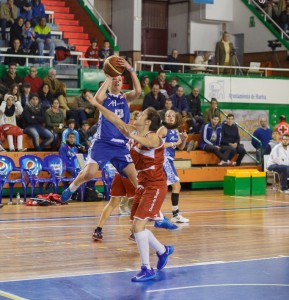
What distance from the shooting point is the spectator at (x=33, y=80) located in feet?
60.0

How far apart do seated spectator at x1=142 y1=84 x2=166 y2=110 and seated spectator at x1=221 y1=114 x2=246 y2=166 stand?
165 cm

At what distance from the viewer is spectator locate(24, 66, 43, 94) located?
18.3 m

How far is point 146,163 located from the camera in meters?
8.08

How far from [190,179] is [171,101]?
1.92 m

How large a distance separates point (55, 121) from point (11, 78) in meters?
1.53

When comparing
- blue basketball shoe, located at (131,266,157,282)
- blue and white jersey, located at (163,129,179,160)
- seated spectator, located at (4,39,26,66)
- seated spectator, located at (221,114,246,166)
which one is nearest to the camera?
blue basketball shoe, located at (131,266,157,282)

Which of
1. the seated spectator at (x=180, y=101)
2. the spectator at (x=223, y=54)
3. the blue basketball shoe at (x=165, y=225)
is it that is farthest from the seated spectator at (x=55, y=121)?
the spectator at (x=223, y=54)

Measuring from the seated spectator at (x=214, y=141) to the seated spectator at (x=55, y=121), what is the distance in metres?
3.81

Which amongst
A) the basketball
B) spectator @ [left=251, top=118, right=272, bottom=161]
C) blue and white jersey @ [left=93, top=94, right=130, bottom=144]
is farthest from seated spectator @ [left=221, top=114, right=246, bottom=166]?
the basketball

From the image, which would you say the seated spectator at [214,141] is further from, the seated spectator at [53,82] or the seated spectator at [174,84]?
the seated spectator at [53,82]

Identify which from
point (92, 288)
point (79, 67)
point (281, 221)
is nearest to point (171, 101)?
point (79, 67)

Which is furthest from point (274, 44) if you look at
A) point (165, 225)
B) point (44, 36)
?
point (165, 225)

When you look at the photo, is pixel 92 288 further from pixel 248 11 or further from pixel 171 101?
pixel 248 11

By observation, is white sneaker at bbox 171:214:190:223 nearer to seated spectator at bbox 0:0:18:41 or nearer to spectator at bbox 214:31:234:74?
seated spectator at bbox 0:0:18:41
